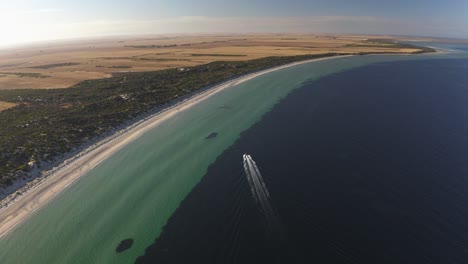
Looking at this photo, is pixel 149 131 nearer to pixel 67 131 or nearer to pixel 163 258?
pixel 67 131

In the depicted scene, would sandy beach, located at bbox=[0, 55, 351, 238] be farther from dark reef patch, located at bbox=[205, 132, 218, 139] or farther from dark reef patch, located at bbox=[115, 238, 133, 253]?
dark reef patch, located at bbox=[205, 132, 218, 139]

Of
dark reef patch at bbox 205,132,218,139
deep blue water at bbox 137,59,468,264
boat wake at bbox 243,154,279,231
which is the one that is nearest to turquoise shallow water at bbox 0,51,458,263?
dark reef patch at bbox 205,132,218,139

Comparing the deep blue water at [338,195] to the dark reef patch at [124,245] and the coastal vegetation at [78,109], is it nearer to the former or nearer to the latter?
the dark reef patch at [124,245]

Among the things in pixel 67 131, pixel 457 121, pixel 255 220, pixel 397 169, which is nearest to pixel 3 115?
pixel 67 131

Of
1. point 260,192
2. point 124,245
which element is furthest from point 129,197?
point 260,192

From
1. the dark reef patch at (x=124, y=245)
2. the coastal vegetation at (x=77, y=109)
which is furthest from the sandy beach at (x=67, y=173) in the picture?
the dark reef patch at (x=124, y=245)
